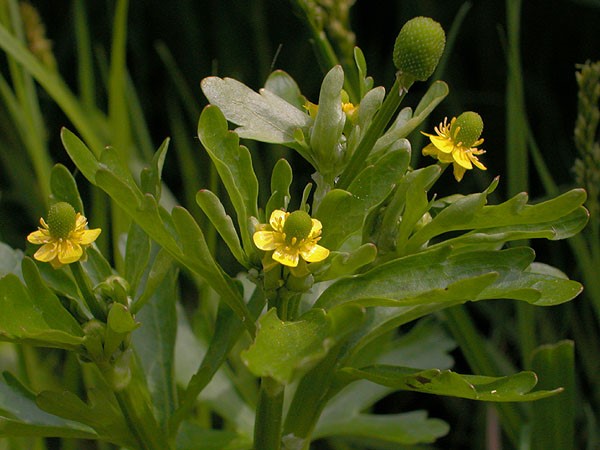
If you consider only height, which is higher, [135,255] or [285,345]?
[135,255]

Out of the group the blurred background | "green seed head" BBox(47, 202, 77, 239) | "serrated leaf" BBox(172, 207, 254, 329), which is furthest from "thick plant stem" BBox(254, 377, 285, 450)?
the blurred background

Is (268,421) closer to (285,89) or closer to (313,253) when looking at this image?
(313,253)

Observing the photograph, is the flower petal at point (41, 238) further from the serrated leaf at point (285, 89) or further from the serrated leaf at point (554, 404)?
the serrated leaf at point (554, 404)

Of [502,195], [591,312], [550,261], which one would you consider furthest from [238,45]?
[591,312]

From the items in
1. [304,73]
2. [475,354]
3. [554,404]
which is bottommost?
[554,404]

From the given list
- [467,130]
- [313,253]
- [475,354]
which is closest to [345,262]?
[313,253]

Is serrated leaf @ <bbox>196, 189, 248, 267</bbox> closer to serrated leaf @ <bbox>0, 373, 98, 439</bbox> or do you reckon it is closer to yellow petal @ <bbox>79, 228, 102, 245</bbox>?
yellow petal @ <bbox>79, 228, 102, 245</bbox>

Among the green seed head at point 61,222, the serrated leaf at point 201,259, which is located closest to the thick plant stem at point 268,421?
the serrated leaf at point 201,259
